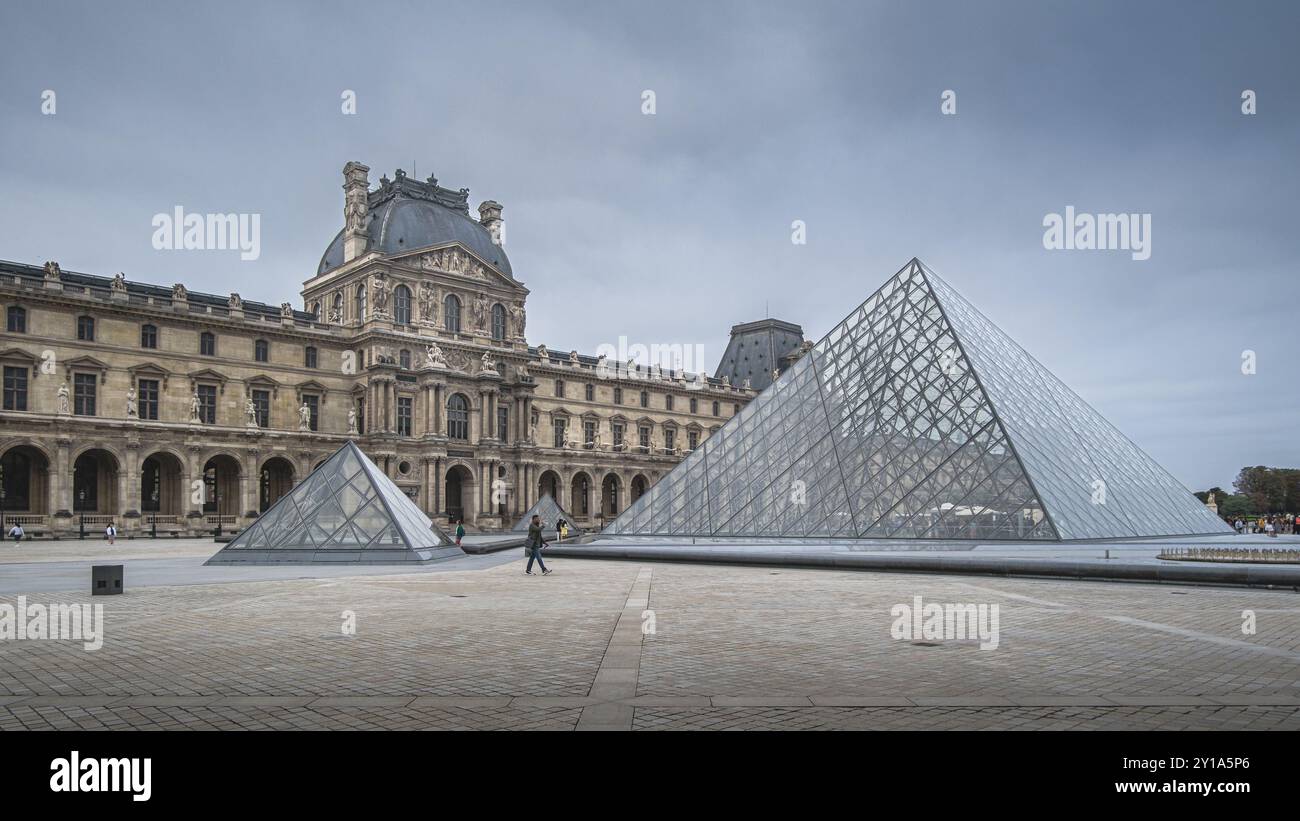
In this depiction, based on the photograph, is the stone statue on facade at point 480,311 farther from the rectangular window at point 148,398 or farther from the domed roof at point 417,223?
the rectangular window at point 148,398

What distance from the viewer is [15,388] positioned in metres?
43.6

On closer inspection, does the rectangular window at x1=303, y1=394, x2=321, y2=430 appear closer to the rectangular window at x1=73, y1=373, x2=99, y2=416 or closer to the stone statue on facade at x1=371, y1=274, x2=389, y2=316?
the stone statue on facade at x1=371, y1=274, x2=389, y2=316

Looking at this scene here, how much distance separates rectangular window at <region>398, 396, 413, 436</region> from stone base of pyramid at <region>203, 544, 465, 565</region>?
33.8 metres

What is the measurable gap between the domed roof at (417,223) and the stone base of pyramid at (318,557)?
36.8 meters

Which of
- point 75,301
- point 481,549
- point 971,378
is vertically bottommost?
point 481,549

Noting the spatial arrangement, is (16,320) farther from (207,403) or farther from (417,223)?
(417,223)

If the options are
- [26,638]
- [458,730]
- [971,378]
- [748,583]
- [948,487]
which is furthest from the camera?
[971,378]

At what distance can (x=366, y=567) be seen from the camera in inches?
838

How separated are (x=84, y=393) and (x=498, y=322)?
24.7 meters

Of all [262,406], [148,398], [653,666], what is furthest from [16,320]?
[653,666]
